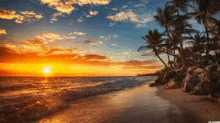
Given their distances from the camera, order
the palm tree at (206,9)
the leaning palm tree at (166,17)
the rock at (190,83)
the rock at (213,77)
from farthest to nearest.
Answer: the leaning palm tree at (166,17)
the palm tree at (206,9)
the rock at (190,83)
the rock at (213,77)

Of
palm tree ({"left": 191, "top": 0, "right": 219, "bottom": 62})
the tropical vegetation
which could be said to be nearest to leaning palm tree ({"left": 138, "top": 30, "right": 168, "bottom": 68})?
the tropical vegetation

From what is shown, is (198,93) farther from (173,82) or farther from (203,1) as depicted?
(203,1)

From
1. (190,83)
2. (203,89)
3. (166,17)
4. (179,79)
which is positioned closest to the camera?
(203,89)

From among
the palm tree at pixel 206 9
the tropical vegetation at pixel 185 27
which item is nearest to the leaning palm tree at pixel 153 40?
the tropical vegetation at pixel 185 27

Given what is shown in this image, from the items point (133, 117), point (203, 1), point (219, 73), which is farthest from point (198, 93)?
point (203, 1)

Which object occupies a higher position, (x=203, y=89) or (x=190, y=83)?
(x=190, y=83)

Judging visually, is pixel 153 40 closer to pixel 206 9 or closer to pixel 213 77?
pixel 206 9

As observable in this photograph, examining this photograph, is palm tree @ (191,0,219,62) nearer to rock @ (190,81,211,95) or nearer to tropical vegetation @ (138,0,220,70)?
tropical vegetation @ (138,0,220,70)

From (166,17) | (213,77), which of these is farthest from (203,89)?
(166,17)

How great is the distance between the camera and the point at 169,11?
24.7 m

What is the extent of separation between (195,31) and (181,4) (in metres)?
5.22

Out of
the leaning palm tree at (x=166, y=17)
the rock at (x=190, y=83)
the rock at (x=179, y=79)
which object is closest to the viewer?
the rock at (x=190, y=83)

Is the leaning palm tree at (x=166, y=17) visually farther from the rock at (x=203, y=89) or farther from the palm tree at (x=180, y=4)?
the rock at (x=203, y=89)

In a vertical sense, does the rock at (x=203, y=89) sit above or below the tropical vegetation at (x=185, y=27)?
below
